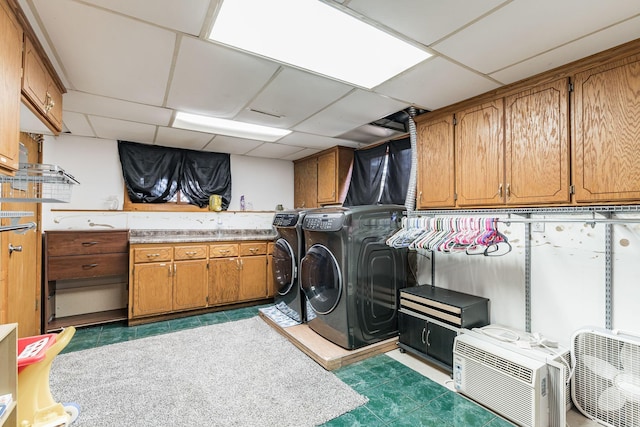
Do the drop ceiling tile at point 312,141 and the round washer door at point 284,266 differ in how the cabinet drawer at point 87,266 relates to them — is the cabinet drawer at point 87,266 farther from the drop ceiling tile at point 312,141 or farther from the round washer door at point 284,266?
the drop ceiling tile at point 312,141

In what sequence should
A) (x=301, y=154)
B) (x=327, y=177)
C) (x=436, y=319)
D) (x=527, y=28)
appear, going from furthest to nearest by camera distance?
1. (x=301, y=154)
2. (x=327, y=177)
3. (x=436, y=319)
4. (x=527, y=28)

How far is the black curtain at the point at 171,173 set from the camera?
4.02 metres

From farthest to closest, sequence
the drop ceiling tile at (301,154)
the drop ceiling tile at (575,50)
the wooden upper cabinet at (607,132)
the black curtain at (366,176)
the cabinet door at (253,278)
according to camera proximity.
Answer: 1. the drop ceiling tile at (301,154)
2. the cabinet door at (253,278)
3. the black curtain at (366,176)
4. the wooden upper cabinet at (607,132)
5. the drop ceiling tile at (575,50)

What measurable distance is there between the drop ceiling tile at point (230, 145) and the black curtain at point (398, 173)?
180 cm

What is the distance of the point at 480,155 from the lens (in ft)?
8.36

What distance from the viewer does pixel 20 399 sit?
4.59 ft

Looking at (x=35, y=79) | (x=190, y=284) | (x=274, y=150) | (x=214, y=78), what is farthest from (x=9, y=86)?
(x=274, y=150)

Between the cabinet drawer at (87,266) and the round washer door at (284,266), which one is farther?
the round washer door at (284,266)

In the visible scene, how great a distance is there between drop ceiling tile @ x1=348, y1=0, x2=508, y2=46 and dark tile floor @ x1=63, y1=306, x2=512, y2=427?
2.32m

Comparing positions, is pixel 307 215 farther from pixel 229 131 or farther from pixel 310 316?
pixel 229 131

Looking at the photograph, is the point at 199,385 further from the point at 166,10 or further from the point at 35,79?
the point at 166,10

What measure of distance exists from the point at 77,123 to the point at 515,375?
180 inches

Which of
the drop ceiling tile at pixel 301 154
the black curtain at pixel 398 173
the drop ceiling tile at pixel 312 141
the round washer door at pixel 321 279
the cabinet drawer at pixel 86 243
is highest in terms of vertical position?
the drop ceiling tile at pixel 312 141

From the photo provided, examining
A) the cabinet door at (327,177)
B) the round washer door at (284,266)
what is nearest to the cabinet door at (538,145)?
the round washer door at (284,266)
